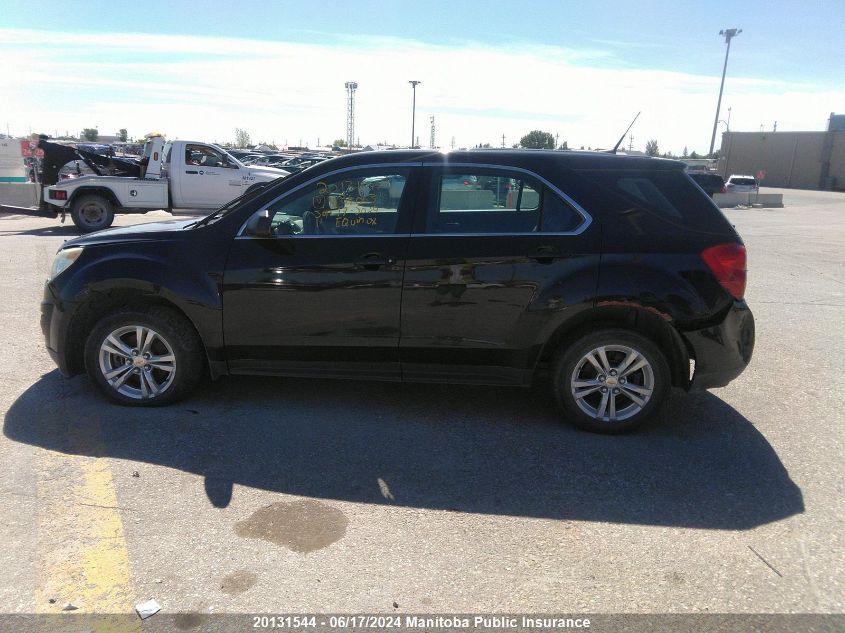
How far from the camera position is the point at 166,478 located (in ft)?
12.4

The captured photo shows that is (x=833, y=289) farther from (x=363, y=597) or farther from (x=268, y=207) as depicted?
(x=363, y=597)

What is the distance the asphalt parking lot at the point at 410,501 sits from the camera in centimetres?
289

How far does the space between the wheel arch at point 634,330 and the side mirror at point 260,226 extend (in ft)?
6.39

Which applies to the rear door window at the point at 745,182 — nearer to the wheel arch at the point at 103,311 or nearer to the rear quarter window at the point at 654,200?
the rear quarter window at the point at 654,200

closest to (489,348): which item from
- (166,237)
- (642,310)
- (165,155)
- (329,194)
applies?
(642,310)

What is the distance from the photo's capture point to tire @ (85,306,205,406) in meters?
4.61

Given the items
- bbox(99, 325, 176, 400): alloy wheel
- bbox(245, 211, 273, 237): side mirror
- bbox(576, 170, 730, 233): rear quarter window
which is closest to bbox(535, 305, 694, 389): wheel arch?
bbox(576, 170, 730, 233): rear quarter window

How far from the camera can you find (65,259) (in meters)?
4.75

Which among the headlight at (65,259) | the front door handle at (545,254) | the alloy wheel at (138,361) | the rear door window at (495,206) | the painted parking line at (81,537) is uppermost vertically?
the rear door window at (495,206)

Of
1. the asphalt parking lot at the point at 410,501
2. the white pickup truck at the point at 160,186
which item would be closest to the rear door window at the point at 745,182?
the white pickup truck at the point at 160,186

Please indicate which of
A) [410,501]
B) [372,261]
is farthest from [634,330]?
[410,501]

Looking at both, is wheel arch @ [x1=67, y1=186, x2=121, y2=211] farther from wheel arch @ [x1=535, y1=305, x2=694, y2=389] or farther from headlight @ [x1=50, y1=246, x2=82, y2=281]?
wheel arch @ [x1=535, y1=305, x2=694, y2=389]

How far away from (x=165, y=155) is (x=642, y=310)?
1407cm

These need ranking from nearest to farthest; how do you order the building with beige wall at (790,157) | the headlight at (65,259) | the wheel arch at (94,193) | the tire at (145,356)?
the tire at (145,356) → the headlight at (65,259) → the wheel arch at (94,193) → the building with beige wall at (790,157)
